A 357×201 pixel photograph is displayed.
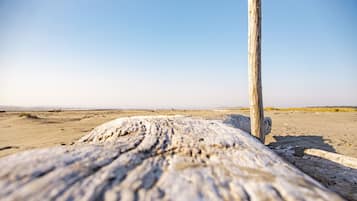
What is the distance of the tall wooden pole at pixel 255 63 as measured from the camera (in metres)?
3.50

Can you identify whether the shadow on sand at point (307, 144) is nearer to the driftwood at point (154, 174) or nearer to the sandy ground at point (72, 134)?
the sandy ground at point (72, 134)

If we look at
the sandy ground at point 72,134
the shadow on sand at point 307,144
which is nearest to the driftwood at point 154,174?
the sandy ground at point 72,134

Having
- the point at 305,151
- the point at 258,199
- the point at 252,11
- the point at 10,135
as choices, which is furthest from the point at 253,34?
the point at 10,135

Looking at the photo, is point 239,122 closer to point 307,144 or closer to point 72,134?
point 307,144

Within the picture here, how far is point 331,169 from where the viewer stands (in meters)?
1.93

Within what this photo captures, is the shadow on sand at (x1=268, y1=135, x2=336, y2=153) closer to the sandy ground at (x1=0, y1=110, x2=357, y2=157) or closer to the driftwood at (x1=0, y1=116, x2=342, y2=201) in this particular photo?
the sandy ground at (x1=0, y1=110, x2=357, y2=157)

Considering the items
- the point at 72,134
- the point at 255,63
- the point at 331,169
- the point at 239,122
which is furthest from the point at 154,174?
the point at 239,122

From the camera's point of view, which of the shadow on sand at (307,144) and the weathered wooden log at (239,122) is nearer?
the weathered wooden log at (239,122)

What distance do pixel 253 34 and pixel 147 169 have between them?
313cm

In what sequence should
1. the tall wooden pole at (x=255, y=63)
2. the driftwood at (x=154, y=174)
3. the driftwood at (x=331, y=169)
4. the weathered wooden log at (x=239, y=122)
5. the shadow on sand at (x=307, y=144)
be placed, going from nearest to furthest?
1. the driftwood at (x=154, y=174)
2. the driftwood at (x=331, y=169)
3. the tall wooden pole at (x=255, y=63)
4. the weathered wooden log at (x=239, y=122)
5. the shadow on sand at (x=307, y=144)

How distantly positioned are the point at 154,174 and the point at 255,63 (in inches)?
116

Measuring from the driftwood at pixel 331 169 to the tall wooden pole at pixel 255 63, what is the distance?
1.06m

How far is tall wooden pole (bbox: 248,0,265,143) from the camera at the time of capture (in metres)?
3.50

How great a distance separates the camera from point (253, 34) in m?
3.56
